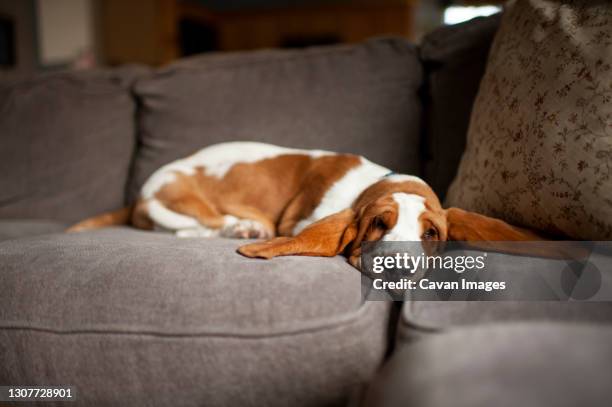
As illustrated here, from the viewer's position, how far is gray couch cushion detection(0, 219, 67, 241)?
2.03 metres

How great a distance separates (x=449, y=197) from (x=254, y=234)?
689mm

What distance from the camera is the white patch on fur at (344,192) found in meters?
1.74

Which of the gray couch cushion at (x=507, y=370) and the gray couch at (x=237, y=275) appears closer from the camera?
the gray couch cushion at (x=507, y=370)

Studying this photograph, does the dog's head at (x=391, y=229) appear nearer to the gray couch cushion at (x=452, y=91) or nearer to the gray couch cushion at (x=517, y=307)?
the gray couch cushion at (x=517, y=307)

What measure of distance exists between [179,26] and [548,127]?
20.1 ft

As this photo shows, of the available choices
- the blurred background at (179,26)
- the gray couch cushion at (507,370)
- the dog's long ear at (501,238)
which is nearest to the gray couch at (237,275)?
the gray couch cushion at (507,370)

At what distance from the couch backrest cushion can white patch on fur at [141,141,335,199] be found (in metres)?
0.42

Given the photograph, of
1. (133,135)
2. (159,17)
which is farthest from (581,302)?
(159,17)

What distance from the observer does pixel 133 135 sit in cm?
246

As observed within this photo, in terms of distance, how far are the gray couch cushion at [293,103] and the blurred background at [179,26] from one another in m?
4.05

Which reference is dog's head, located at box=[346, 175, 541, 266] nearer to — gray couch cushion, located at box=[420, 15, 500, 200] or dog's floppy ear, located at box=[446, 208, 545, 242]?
dog's floppy ear, located at box=[446, 208, 545, 242]

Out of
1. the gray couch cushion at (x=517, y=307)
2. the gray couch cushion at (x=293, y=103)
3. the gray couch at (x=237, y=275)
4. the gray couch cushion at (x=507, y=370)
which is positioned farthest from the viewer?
the gray couch cushion at (x=293, y=103)

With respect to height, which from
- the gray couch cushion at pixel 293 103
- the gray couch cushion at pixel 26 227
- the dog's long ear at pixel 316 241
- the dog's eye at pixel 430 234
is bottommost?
the gray couch cushion at pixel 26 227

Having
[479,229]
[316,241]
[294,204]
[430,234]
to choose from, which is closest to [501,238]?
[479,229]
